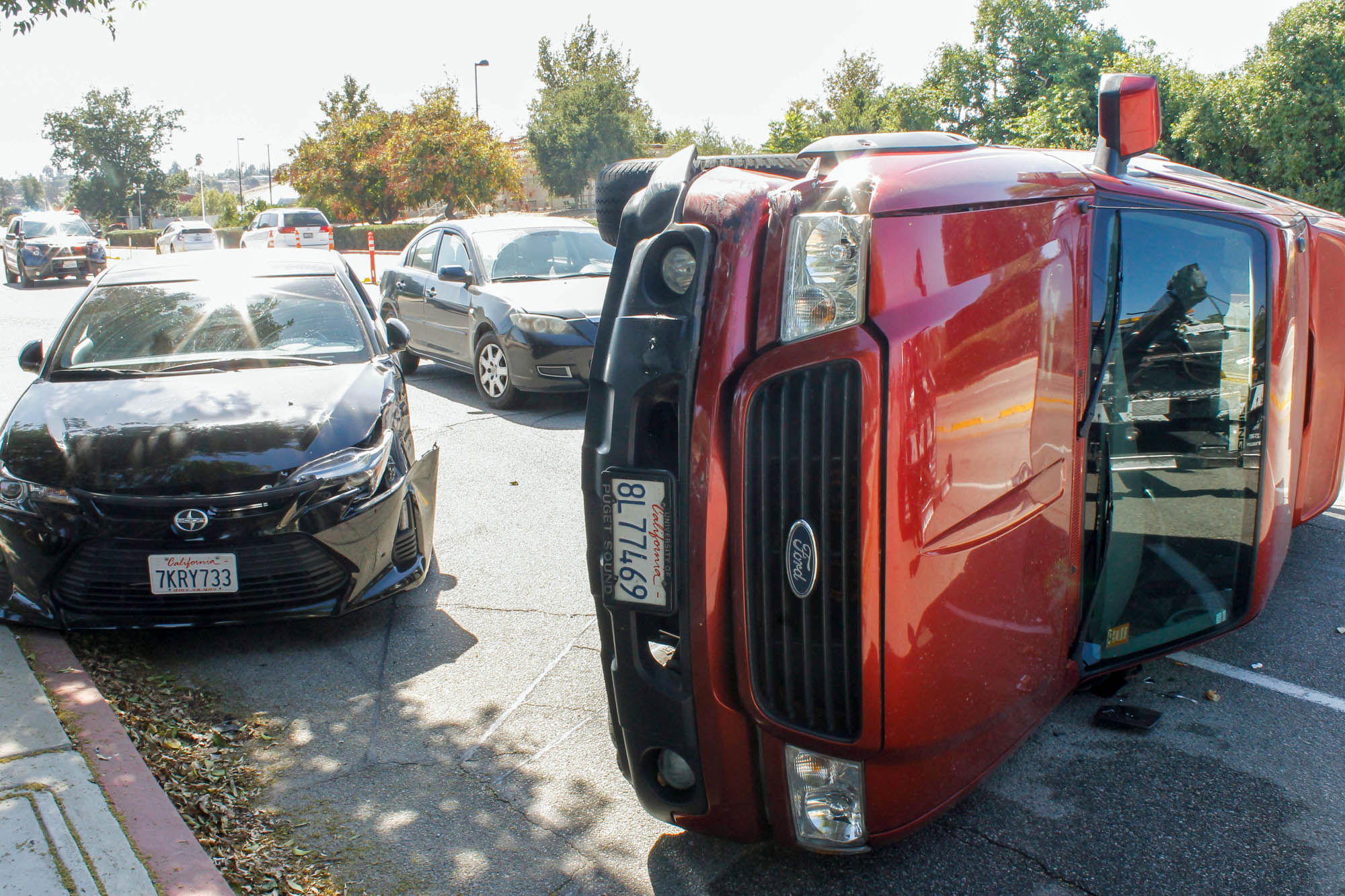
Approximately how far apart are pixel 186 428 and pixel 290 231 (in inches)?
1205

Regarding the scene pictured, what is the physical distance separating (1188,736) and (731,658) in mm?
1941

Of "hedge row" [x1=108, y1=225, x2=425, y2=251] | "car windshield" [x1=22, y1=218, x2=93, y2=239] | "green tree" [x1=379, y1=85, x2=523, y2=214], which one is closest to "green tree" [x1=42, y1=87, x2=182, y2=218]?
"hedge row" [x1=108, y1=225, x2=425, y2=251]

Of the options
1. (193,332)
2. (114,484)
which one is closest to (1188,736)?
(114,484)

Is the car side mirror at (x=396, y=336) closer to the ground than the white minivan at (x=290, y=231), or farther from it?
closer to the ground

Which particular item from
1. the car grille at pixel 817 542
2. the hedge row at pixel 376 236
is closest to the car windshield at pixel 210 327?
the car grille at pixel 817 542

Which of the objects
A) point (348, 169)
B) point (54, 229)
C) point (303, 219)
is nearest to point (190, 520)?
point (54, 229)

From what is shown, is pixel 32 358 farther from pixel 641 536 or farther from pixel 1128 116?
pixel 1128 116

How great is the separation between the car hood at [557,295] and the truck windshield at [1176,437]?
5.86 metres

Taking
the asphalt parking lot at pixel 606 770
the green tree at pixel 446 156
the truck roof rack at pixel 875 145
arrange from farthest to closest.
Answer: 1. the green tree at pixel 446 156
2. the asphalt parking lot at pixel 606 770
3. the truck roof rack at pixel 875 145

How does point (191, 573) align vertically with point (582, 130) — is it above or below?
below

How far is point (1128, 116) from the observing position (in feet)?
9.65

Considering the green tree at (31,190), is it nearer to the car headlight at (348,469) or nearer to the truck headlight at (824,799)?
the car headlight at (348,469)

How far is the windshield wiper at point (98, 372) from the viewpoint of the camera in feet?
16.1

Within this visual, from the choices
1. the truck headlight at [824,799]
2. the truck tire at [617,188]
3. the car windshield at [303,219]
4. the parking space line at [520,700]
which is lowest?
the parking space line at [520,700]
